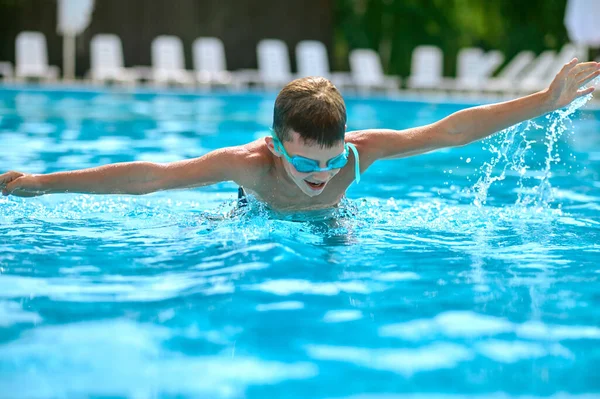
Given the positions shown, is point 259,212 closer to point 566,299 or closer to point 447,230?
point 447,230

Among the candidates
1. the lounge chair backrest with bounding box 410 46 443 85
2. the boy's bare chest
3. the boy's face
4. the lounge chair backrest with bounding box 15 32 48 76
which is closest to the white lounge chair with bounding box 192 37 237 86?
the lounge chair backrest with bounding box 15 32 48 76

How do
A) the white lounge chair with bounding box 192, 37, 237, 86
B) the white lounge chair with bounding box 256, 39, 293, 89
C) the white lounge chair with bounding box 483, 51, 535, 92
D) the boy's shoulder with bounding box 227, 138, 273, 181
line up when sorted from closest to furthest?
the boy's shoulder with bounding box 227, 138, 273, 181 → the white lounge chair with bounding box 483, 51, 535, 92 → the white lounge chair with bounding box 192, 37, 237, 86 → the white lounge chair with bounding box 256, 39, 293, 89

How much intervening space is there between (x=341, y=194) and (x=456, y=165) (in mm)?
3889

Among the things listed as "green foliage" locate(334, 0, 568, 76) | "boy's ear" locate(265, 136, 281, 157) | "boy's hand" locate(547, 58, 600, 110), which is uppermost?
"green foliage" locate(334, 0, 568, 76)

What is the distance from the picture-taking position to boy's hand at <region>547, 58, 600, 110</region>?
3730 millimetres

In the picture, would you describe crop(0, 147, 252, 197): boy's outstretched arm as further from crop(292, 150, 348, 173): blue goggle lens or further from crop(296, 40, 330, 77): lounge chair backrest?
crop(296, 40, 330, 77): lounge chair backrest

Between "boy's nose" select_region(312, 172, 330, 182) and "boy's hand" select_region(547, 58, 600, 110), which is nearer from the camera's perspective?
"boy's nose" select_region(312, 172, 330, 182)

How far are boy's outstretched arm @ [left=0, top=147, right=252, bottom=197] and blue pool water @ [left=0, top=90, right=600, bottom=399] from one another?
28cm

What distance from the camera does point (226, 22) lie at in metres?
20.5

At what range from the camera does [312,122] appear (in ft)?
10.4

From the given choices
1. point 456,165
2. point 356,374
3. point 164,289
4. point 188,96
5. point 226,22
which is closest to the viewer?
point 356,374

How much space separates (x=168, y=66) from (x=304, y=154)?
15276 millimetres

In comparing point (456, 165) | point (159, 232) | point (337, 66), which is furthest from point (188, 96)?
point (159, 232)

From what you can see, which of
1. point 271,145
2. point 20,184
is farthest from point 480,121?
point 20,184
